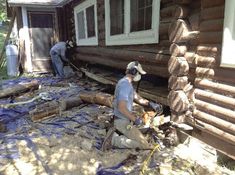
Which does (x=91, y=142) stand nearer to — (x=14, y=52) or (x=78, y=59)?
(x=78, y=59)

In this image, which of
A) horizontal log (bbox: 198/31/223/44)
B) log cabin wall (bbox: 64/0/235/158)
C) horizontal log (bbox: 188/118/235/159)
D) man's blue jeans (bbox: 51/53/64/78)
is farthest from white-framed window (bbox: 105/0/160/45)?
man's blue jeans (bbox: 51/53/64/78)

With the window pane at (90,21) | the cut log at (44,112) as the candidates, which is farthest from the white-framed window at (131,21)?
the cut log at (44,112)

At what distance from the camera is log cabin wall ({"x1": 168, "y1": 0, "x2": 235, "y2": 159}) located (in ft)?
11.8

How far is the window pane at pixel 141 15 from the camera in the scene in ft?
18.1

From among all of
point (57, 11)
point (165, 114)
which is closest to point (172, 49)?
point (165, 114)

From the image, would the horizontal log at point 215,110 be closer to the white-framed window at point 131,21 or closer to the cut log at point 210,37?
the cut log at point 210,37

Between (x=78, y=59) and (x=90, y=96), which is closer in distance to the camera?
(x=90, y=96)

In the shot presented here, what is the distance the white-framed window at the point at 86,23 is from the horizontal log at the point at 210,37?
5082mm

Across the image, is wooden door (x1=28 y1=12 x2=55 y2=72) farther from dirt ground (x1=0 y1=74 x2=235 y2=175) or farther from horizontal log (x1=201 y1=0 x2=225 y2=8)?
horizontal log (x1=201 y1=0 x2=225 y2=8)

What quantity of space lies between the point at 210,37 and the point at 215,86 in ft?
2.33

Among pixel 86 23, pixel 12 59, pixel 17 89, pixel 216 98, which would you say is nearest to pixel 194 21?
pixel 216 98

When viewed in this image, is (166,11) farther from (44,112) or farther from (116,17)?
(44,112)

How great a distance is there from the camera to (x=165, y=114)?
5203mm

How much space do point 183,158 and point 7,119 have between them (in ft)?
12.7
